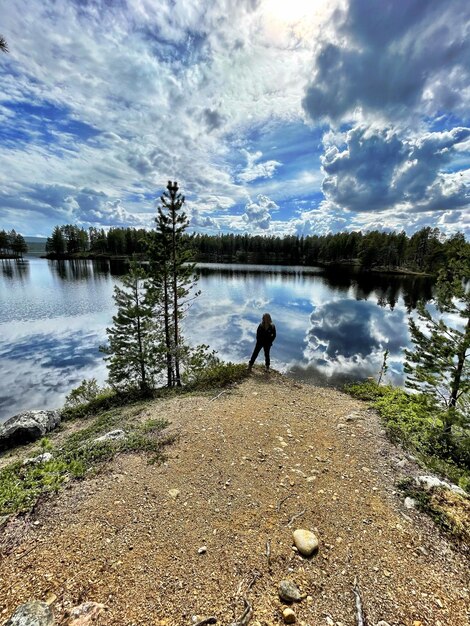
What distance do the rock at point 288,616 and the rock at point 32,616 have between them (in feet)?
7.97

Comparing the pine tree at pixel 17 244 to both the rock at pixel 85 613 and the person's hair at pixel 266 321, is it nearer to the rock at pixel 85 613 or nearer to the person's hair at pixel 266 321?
the person's hair at pixel 266 321

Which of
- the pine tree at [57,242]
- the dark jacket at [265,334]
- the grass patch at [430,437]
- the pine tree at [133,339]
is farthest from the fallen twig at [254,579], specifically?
the pine tree at [57,242]

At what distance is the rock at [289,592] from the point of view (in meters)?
3.26

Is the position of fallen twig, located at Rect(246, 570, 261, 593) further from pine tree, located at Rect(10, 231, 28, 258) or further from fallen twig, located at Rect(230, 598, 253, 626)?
pine tree, located at Rect(10, 231, 28, 258)

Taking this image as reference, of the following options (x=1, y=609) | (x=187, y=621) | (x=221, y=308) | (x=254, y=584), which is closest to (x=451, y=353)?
(x=254, y=584)

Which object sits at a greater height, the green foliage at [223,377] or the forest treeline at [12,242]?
the forest treeline at [12,242]

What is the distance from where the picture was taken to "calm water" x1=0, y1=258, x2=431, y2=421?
1764 centimetres

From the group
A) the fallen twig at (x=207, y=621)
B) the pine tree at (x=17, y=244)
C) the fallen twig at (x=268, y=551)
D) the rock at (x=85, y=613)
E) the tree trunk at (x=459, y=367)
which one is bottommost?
the fallen twig at (x=268, y=551)

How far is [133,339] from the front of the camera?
51.1ft

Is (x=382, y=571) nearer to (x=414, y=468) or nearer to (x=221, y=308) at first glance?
(x=414, y=468)

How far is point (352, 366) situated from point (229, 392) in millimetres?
11693

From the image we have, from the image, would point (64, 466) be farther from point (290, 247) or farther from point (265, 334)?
point (290, 247)

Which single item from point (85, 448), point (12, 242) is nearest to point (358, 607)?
point (85, 448)

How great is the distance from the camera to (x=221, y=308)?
120 ft
